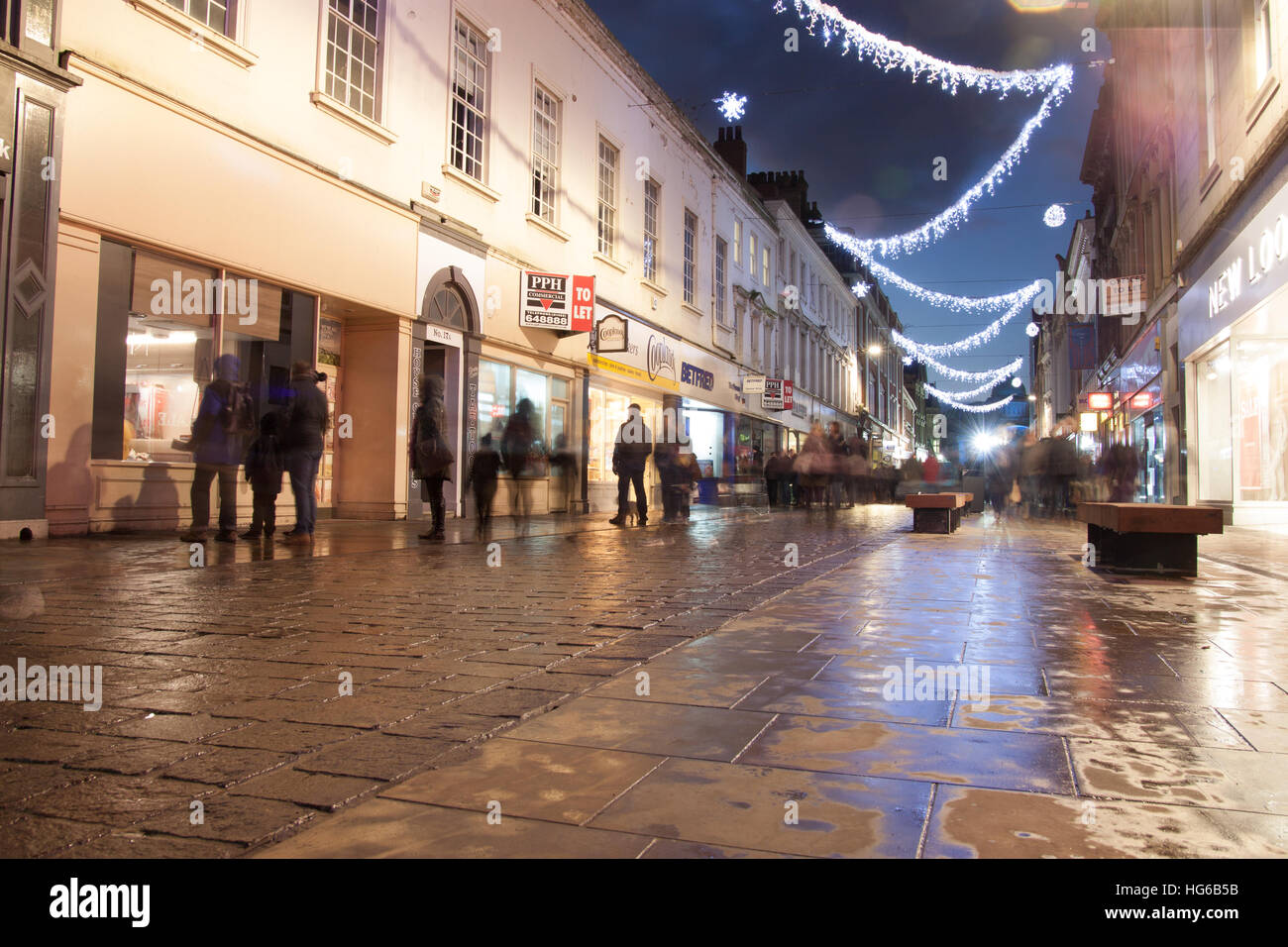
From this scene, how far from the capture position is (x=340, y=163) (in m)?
12.5

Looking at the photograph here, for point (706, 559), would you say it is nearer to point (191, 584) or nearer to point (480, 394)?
point (191, 584)

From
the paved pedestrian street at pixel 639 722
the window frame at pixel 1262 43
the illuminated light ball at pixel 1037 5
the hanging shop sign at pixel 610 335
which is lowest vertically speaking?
the paved pedestrian street at pixel 639 722

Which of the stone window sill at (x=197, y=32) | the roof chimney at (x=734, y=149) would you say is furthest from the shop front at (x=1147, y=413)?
the stone window sill at (x=197, y=32)

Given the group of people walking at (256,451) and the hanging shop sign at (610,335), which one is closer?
the group of people walking at (256,451)

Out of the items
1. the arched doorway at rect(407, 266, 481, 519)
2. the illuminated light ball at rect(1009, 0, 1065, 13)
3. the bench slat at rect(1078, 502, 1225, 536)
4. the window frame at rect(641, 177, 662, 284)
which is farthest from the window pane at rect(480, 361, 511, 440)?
the bench slat at rect(1078, 502, 1225, 536)

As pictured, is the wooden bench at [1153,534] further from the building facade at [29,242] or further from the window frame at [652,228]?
the window frame at [652,228]

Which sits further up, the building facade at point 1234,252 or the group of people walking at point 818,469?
the building facade at point 1234,252

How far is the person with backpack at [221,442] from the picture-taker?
8.65 meters

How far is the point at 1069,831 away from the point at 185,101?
36.8ft

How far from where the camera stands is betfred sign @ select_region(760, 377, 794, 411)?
107ft

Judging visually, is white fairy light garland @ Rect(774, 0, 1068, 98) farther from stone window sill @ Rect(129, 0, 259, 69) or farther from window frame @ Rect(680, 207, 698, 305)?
window frame @ Rect(680, 207, 698, 305)

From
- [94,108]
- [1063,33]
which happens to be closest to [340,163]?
[94,108]

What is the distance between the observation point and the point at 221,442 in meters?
8.73

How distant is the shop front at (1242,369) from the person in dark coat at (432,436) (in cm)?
1043
